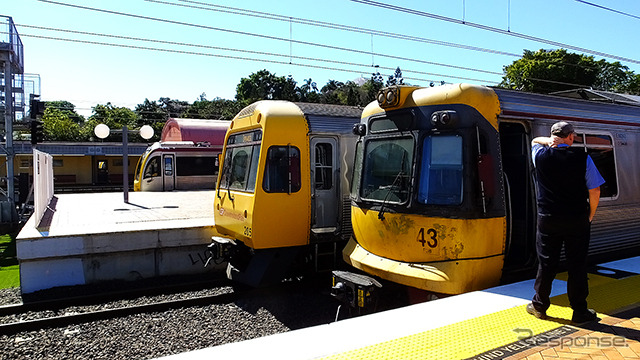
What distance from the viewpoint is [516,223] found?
228 inches

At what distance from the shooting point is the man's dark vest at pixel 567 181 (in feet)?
12.5

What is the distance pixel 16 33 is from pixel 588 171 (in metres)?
17.0

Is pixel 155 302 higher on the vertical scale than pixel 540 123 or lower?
lower

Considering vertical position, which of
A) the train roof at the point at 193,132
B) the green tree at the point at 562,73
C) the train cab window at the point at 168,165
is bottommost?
the train cab window at the point at 168,165

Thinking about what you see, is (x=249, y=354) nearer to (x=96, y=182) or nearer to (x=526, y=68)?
(x=96, y=182)

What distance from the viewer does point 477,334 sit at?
3.62 m

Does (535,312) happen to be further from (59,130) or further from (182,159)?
(59,130)

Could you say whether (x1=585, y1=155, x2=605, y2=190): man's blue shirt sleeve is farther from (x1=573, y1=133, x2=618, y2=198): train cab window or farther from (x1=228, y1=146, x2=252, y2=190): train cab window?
(x1=228, y1=146, x2=252, y2=190): train cab window

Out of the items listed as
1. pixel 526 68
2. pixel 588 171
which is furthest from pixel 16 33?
pixel 526 68

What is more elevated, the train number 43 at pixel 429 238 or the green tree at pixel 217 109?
the green tree at pixel 217 109

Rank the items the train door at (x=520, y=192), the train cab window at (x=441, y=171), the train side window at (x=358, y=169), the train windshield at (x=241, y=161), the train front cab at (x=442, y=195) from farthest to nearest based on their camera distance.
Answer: the train windshield at (x=241, y=161)
the train side window at (x=358, y=169)
the train door at (x=520, y=192)
the train cab window at (x=441, y=171)
the train front cab at (x=442, y=195)

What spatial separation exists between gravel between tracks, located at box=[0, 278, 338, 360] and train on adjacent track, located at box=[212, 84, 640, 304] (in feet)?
2.28

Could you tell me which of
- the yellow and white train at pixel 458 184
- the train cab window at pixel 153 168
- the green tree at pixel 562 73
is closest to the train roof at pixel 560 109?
the yellow and white train at pixel 458 184

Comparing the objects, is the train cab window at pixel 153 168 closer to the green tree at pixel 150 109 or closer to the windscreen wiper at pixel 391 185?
the windscreen wiper at pixel 391 185
